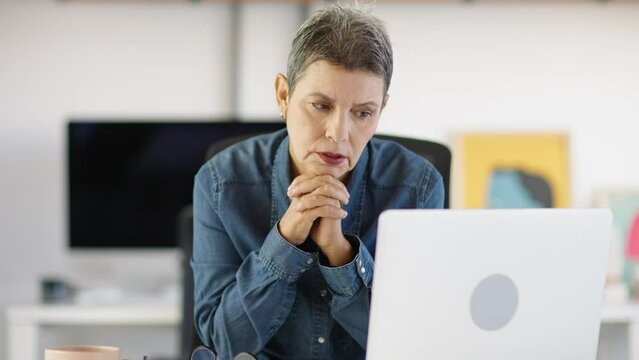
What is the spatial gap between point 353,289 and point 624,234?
9.39 ft

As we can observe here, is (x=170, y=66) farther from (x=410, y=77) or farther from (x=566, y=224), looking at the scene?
(x=566, y=224)

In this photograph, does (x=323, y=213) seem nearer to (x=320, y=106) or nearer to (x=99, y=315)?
(x=320, y=106)

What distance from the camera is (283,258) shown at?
1.65 meters

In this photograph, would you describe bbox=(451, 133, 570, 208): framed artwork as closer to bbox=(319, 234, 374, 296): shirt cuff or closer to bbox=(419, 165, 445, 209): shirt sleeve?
bbox=(419, 165, 445, 209): shirt sleeve

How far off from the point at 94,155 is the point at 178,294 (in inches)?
26.0

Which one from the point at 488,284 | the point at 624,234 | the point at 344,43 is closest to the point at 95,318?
the point at 624,234

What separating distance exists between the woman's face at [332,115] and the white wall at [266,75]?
267 cm

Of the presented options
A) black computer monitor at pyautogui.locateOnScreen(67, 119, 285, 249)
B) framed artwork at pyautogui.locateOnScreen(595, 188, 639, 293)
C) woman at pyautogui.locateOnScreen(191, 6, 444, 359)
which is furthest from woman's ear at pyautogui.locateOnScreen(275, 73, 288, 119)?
framed artwork at pyautogui.locateOnScreen(595, 188, 639, 293)

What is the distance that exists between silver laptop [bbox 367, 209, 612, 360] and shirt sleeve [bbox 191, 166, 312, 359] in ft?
1.16

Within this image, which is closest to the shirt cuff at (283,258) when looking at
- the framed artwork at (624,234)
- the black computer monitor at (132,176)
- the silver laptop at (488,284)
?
the silver laptop at (488,284)

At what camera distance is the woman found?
1636 millimetres

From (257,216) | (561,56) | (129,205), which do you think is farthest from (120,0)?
(257,216)

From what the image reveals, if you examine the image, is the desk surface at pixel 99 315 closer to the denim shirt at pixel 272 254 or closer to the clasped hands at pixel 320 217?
the denim shirt at pixel 272 254

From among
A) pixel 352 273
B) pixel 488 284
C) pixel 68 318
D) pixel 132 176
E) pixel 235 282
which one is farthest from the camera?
pixel 132 176
